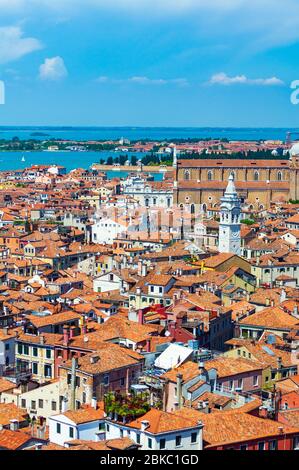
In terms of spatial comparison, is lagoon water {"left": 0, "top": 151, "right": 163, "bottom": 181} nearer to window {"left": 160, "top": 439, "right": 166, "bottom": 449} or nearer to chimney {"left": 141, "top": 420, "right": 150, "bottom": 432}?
chimney {"left": 141, "top": 420, "right": 150, "bottom": 432}

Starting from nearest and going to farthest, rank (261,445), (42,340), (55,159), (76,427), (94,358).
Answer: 1. (261,445)
2. (76,427)
3. (94,358)
4. (42,340)
5. (55,159)

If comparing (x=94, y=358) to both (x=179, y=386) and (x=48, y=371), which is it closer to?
(x=179, y=386)

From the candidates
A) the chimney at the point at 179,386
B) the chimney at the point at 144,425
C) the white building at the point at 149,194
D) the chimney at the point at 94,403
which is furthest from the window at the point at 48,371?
the white building at the point at 149,194

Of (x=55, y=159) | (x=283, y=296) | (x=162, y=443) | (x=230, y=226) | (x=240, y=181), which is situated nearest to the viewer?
(x=162, y=443)

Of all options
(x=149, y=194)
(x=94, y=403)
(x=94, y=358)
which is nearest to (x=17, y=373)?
(x=94, y=358)

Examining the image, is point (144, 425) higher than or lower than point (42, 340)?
higher

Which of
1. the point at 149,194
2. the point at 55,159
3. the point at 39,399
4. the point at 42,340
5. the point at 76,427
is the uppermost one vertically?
the point at 76,427
